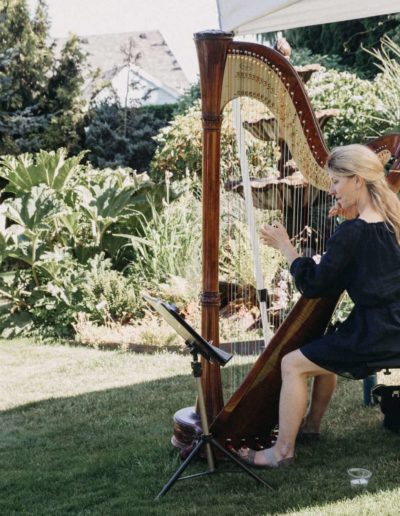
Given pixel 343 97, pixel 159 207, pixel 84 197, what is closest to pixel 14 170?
pixel 84 197

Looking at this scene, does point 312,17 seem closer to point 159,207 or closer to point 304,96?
point 304,96

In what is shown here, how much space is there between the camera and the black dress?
12.1 ft

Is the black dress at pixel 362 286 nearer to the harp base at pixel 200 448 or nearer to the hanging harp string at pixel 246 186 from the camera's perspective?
the hanging harp string at pixel 246 186

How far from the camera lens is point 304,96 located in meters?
3.79

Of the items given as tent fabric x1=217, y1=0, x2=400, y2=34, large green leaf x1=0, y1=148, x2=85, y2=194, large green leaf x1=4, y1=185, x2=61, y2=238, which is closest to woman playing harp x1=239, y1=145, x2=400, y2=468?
tent fabric x1=217, y1=0, x2=400, y2=34

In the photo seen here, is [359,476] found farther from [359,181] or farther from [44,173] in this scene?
[44,173]

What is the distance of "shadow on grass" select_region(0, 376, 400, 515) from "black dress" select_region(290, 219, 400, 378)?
18.9 inches

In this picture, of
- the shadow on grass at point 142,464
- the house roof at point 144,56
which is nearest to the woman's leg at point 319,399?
the shadow on grass at point 142,464

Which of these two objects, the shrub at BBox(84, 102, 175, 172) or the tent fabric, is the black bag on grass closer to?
the tent fabric

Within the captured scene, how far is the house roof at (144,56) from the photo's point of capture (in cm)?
2409

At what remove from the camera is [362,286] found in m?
3.71

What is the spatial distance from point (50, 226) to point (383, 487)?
452cm

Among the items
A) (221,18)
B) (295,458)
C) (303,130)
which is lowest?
(295,458)

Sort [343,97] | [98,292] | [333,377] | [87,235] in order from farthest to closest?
[343,97]
[87,235]
[98,292]
[333,377]
